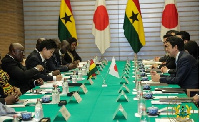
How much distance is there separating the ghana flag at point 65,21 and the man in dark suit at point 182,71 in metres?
5.68

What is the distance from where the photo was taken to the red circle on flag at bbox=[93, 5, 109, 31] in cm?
979

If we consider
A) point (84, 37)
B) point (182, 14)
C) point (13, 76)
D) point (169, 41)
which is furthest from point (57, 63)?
point (182, 14)

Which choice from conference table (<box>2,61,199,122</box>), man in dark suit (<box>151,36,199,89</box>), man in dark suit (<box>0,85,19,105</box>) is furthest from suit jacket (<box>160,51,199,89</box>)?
man in dark suit (<box>0,85,19,105</box>)

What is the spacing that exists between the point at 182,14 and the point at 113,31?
2160 millimetres

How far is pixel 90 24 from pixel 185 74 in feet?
20.5

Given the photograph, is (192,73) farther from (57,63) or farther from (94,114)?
(57,63)

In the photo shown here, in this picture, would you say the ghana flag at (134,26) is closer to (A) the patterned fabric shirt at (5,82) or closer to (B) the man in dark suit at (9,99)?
(A) the patterned fabric shirt at (5,82)

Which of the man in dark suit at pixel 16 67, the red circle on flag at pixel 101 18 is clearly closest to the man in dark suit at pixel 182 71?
the man in dark suit at pixel 16 67

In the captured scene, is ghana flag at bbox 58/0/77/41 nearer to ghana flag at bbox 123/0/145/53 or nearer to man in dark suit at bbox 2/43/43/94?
ghana flag at bbox 123/0/145/53

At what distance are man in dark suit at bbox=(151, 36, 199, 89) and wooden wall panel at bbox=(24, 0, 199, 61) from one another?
5649 mm

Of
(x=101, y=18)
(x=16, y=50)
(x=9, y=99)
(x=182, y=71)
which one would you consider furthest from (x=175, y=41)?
(x=101, y=18)

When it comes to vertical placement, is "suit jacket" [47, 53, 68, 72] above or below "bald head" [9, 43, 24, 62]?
below

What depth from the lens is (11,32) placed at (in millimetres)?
9438

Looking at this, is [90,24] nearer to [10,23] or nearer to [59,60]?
[10,23]
